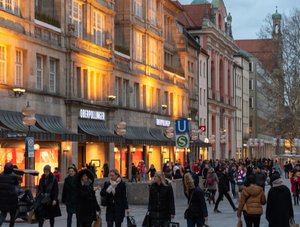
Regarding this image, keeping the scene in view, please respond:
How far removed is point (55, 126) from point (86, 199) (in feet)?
85.2

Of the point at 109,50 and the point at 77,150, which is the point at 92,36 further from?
the point at 77,150

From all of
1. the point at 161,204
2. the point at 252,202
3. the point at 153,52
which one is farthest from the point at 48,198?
the point at 153,52

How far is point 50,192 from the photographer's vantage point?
18.4 meters

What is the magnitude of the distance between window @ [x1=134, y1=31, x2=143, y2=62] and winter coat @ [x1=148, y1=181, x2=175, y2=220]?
41.1 metres

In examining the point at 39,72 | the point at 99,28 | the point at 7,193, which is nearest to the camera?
the point at 7,193

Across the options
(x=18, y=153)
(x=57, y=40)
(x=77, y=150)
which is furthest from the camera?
(x=77, y=150)

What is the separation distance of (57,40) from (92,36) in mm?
5822

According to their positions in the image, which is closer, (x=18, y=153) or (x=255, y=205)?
(x=255, y=205)

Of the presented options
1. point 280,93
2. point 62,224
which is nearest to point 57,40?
point 62,224

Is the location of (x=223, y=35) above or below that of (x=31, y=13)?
above

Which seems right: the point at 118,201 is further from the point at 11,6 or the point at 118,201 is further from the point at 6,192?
A: the point at 11,6

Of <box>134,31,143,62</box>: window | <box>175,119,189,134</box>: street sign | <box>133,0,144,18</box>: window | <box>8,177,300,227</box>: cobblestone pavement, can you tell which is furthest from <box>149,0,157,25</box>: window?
<box>175,119,189,134</box>: street sign

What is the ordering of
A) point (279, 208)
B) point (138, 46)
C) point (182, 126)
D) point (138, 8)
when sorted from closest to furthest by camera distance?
point (279, 208), point (182, 126), point (138, 46), point (138, 8)

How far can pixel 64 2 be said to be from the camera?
43812mm
